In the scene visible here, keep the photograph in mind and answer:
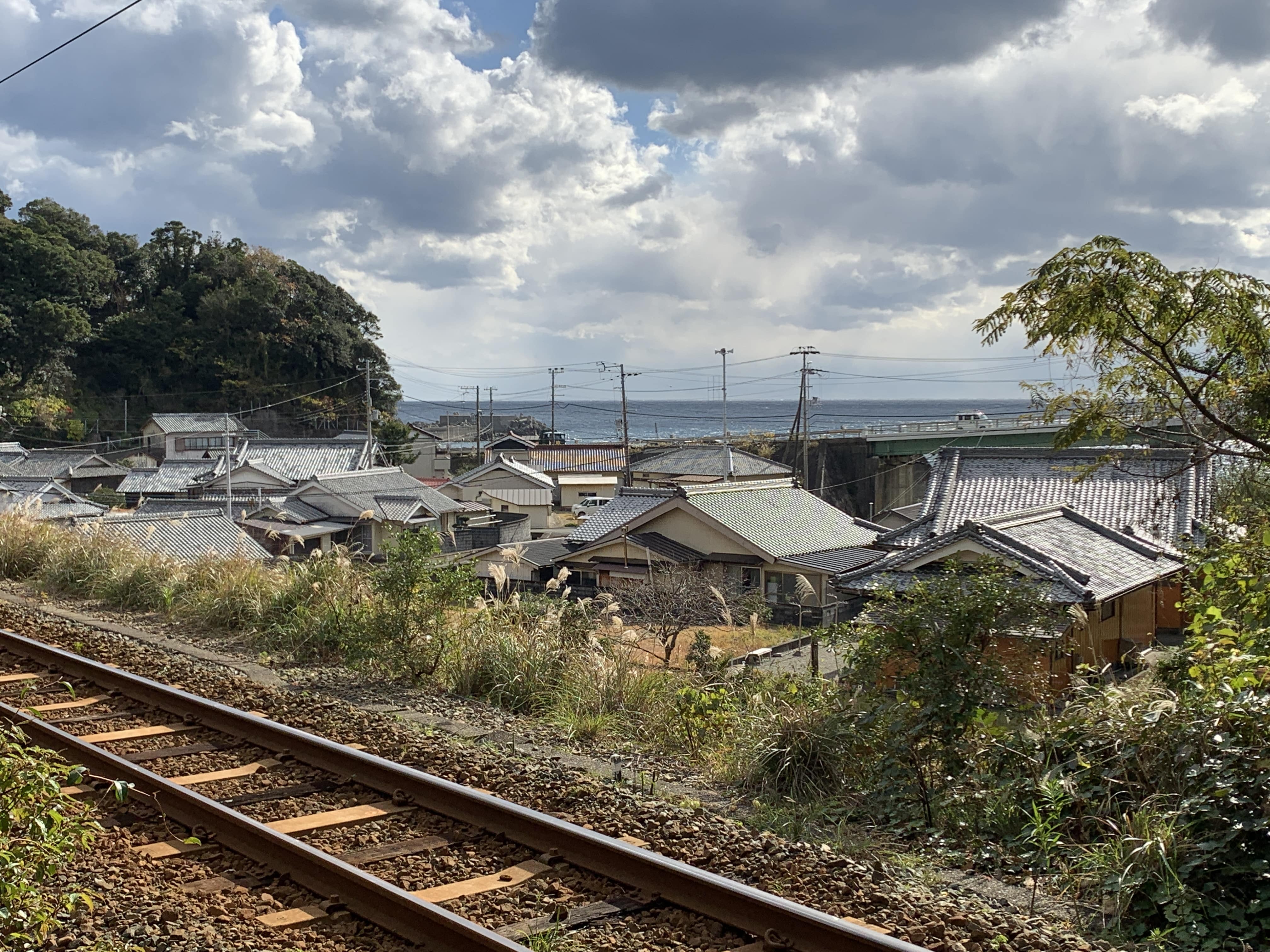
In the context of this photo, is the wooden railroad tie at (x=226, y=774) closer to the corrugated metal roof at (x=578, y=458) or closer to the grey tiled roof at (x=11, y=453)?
the grey tiled roof at (x=11, y=453)

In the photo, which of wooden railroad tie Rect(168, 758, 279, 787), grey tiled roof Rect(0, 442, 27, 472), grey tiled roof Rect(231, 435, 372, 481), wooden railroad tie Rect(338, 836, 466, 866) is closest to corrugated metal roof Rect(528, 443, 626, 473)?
grey tiled roof Rect(231, 435, 372, 481)

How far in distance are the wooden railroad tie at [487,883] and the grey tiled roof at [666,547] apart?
84.6 ft

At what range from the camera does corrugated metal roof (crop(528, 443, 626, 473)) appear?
70312mm

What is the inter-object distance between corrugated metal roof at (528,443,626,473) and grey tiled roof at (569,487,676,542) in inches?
1285

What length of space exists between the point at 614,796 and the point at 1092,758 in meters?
2.50

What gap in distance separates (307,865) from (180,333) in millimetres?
73486

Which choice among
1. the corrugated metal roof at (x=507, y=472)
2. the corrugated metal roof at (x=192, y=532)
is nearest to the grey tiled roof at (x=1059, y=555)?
the corrugated metal roof at (x=192, y=532)

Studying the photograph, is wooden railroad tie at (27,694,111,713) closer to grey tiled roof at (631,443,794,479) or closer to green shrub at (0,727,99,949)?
green shrub at (0,727,99,949)

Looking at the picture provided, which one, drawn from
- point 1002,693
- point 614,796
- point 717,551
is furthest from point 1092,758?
point 717,551

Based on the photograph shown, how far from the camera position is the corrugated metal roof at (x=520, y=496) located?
58812 millimetres

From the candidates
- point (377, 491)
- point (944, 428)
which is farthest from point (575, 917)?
point (944, 428)

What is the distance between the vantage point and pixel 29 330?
63062 mm

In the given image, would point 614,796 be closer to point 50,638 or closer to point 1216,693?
point 1216,693

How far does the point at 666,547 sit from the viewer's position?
3164cm
